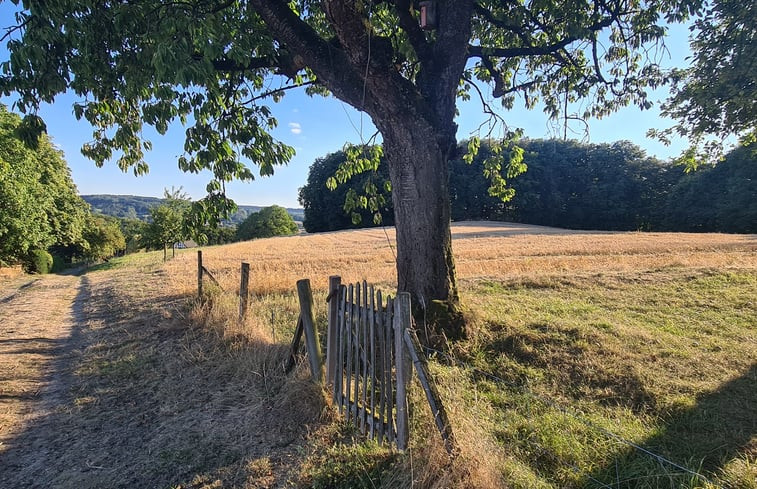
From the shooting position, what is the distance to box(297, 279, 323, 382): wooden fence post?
14.5 feet

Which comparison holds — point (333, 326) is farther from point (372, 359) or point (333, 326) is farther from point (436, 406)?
point (436, 406)

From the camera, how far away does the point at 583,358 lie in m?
5.26

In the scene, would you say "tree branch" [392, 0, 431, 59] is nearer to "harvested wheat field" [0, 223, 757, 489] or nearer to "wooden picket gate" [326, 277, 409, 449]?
"harvested wheat field" [0, 223, 757, 489]

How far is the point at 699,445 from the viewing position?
11.7ft

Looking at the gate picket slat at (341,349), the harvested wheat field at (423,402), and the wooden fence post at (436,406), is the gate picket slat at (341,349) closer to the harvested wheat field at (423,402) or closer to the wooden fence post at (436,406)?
the harvested wheat field at (423,402)

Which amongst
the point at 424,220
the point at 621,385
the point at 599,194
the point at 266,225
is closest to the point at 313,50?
the point at 424,220

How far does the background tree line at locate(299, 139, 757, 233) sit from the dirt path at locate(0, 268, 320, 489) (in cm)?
4154

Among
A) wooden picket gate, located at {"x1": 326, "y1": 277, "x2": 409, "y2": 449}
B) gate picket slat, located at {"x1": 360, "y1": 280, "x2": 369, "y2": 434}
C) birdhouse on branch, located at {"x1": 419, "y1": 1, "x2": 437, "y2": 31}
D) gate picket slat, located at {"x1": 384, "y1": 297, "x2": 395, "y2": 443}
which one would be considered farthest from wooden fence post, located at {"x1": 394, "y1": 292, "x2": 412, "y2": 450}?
birdhouse on branch, located at {"x1": 419, "y1": 1, "x2": 437, "y2": 31}

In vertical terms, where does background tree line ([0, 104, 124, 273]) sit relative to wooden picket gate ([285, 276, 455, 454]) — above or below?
above

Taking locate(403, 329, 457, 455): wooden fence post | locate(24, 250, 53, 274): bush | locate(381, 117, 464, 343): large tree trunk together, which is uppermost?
locate(381, 117, 464, 343): large tree trunk

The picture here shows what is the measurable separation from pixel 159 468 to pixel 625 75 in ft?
33.1

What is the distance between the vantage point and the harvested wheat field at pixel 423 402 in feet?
10.2

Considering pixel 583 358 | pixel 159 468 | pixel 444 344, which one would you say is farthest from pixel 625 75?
pixel 159 468

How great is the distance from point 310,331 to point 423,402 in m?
1.73
